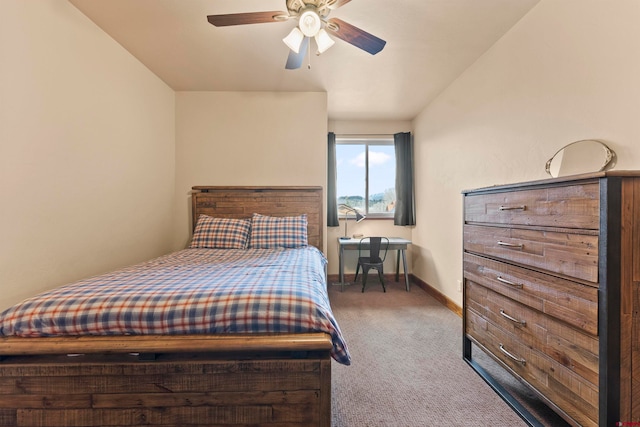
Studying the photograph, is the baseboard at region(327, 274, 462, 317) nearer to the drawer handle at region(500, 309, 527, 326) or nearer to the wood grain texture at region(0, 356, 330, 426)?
the drawer handle at region(500, 309, 527, 326)

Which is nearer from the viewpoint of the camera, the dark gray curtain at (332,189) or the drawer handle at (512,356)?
the drawer handle at (512,356)

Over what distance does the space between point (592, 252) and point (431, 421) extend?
41.7 inches

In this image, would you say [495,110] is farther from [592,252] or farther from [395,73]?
[592,252]

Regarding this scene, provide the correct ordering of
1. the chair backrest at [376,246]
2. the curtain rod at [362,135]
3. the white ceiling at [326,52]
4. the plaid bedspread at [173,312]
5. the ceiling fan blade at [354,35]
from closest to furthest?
the plaid bedspread at [173,312] < the ceiling fan blade at [354,35] < the white ceiling at [326,52] < the chair backrest at [376,246] < the curtain rod at [362,135]

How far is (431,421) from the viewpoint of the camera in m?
1.33

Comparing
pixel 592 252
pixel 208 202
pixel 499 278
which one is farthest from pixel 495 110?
pixel 208 202

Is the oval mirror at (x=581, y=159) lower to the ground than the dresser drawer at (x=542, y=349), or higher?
higher

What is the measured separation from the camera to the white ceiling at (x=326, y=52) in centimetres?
177

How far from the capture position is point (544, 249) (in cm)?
122

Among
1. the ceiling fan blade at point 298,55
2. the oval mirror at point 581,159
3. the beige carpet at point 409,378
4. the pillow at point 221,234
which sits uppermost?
the ceiling fan blade at point 298,55

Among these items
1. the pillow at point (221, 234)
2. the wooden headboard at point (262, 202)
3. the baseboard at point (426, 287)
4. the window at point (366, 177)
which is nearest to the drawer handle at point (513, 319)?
the baseboard at point (426, 287)

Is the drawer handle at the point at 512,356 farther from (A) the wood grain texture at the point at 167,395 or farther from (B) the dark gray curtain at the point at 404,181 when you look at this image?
(B) the dark gray curtain at the point at 404,181

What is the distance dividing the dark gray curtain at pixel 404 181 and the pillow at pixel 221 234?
2236 mm

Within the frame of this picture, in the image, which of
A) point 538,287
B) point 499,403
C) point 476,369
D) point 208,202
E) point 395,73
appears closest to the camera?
point 538,287
